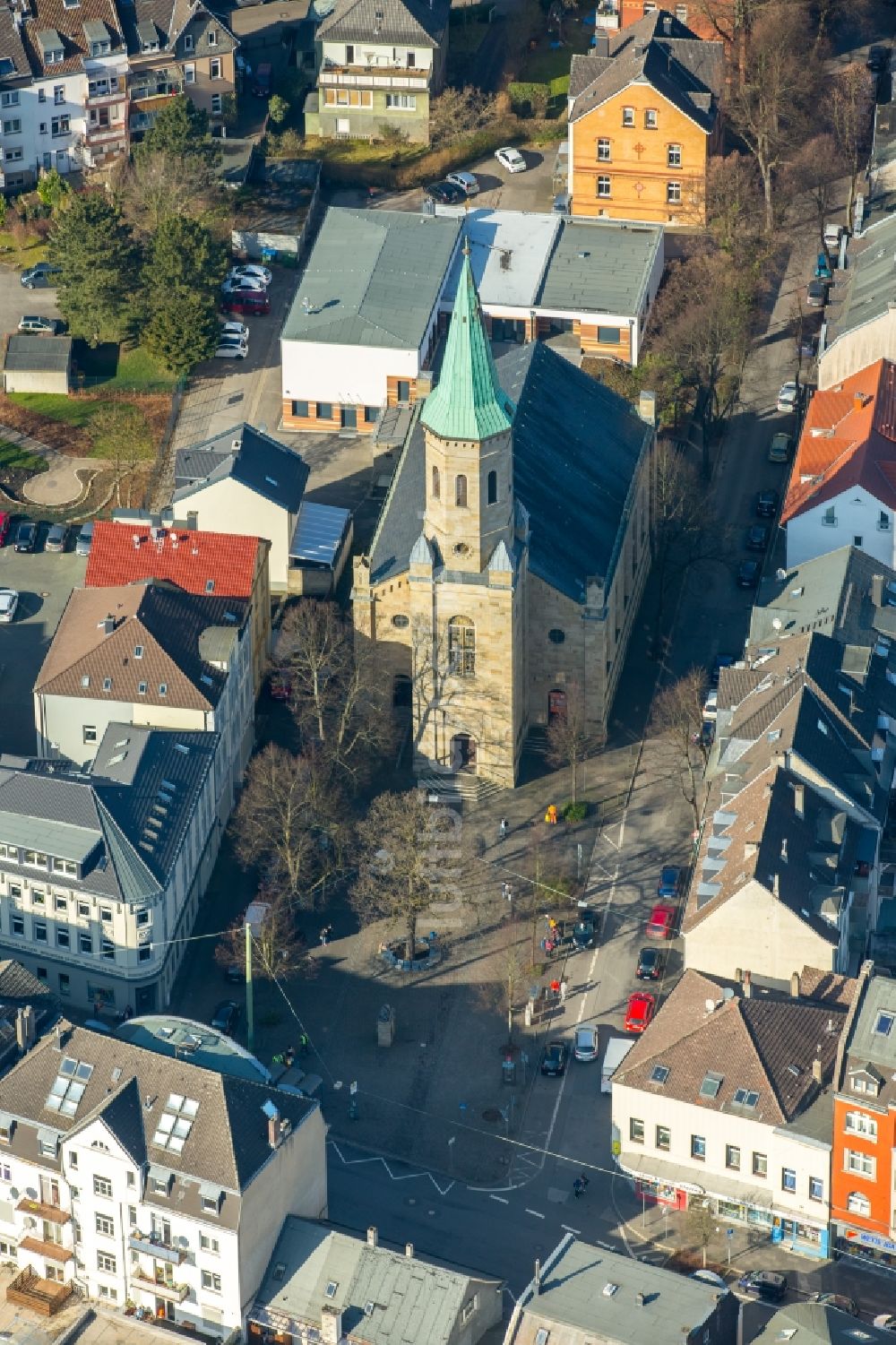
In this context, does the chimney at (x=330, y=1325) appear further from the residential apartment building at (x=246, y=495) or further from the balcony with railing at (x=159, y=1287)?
the residential apartment building at (x=246, y=495)

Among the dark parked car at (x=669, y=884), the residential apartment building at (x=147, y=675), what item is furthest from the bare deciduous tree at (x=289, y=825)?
the dark parked car at (x=669, y=884)

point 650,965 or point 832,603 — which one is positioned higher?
point 832,603

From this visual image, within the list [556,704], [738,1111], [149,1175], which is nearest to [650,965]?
[738,1111]

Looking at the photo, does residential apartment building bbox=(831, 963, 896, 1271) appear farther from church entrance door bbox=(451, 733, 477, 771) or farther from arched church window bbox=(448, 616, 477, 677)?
church entrance door bbox=(451, 733, 477, 771)

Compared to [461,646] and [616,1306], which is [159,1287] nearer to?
[616,1306]

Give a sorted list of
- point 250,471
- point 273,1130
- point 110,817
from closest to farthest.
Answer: point 273,1130 < point 110,817 < point 250,471

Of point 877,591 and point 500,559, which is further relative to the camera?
point 877,591
